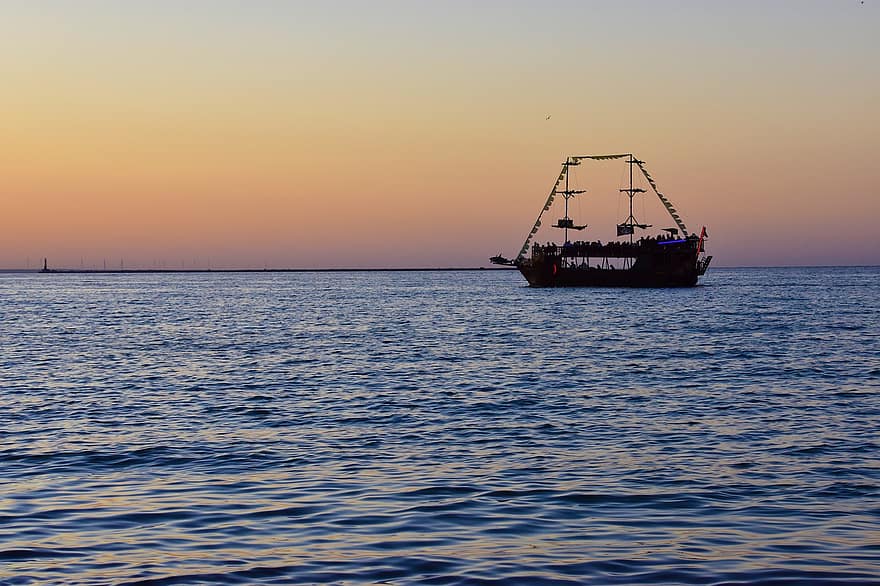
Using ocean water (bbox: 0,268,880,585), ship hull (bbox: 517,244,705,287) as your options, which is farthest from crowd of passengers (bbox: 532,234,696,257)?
ocean water (bbox: 0,268,880,585)

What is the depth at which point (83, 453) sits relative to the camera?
18.1 m

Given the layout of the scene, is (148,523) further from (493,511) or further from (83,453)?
(83,453)

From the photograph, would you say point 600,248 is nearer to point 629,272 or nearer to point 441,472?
point 629,272

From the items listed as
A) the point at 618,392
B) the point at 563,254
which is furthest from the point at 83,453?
the point at 563,254

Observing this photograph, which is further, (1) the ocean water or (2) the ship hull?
(2) the ship hull

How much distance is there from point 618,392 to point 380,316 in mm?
51124

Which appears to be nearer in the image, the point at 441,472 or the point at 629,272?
the point at 441,472

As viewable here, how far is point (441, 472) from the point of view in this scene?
16109mm

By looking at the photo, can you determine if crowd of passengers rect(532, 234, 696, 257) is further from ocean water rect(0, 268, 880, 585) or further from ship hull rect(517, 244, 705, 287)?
ocean water rect(0, 268, 880, 585)

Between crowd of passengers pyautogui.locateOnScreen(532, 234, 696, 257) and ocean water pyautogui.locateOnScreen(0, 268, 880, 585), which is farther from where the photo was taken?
crowd of passengers pyautogui.locateOnScreen(532, 234, 696, 257)

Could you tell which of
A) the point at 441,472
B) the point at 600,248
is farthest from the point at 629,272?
the point at 441,472

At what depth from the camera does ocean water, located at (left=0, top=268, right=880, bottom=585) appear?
1100cm

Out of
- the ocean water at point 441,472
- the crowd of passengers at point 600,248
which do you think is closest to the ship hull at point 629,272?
the crowd of passengers at point 600,248

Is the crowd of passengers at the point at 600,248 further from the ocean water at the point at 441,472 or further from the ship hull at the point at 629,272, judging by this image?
the ocean water at the point at 441,472
